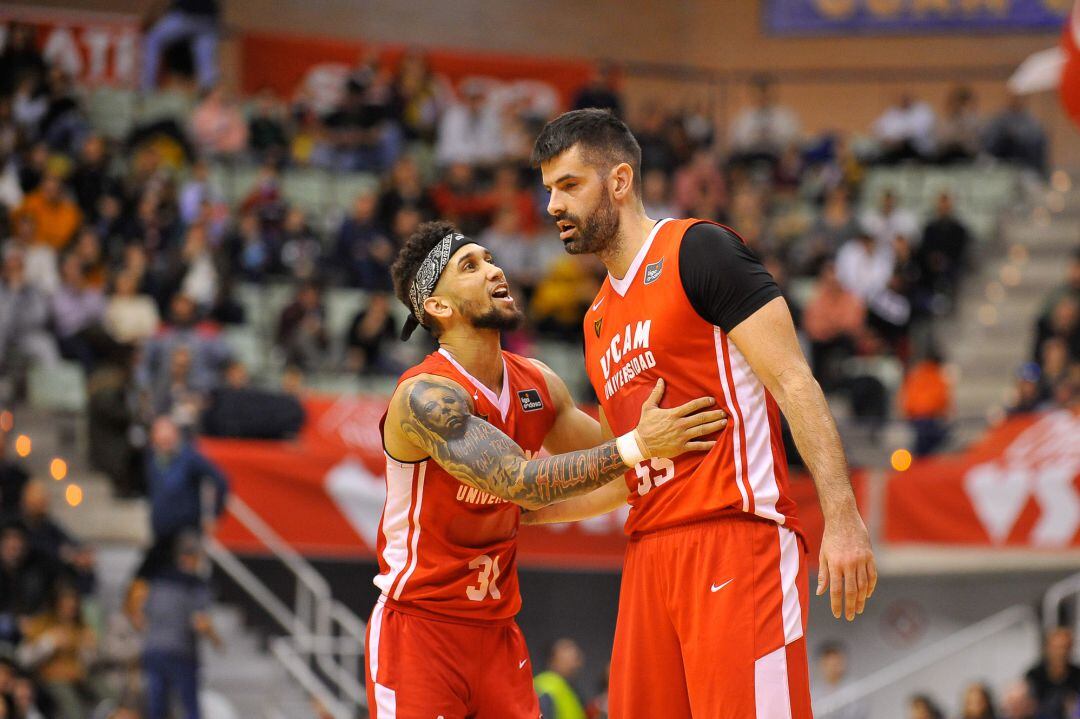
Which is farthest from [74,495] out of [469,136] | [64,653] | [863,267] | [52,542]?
[863,267]

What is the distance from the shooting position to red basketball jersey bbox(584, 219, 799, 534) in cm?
504

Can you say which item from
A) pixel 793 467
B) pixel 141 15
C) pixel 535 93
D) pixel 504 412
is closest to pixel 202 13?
pixel 141 15

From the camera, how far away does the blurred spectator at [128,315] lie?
14742mm

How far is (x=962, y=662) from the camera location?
13875mm

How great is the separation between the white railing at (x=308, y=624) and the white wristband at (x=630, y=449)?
8.37 m

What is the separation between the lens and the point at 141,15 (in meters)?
21.3

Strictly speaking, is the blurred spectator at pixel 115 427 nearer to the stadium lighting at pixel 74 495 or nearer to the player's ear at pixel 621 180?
the stadium lighting at pixel 74 495

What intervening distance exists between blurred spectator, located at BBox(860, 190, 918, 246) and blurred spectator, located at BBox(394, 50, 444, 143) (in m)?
5.70

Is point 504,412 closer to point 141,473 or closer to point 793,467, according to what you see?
point 793,467

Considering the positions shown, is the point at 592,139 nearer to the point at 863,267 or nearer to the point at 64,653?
the point at 64,653

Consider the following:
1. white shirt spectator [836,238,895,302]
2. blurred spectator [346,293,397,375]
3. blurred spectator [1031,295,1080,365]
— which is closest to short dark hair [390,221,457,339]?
blurred spectator [346,293,397,375]

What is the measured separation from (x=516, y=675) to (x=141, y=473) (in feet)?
29.2

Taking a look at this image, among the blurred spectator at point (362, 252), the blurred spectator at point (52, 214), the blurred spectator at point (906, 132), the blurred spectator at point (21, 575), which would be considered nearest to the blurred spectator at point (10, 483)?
the blurred spectator at point (21, 575)

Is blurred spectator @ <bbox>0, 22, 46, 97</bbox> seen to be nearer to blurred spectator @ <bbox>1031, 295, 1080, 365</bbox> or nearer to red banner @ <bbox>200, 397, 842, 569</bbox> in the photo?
red banner @ <bbox>200, 397, 842, 569</bbox>
